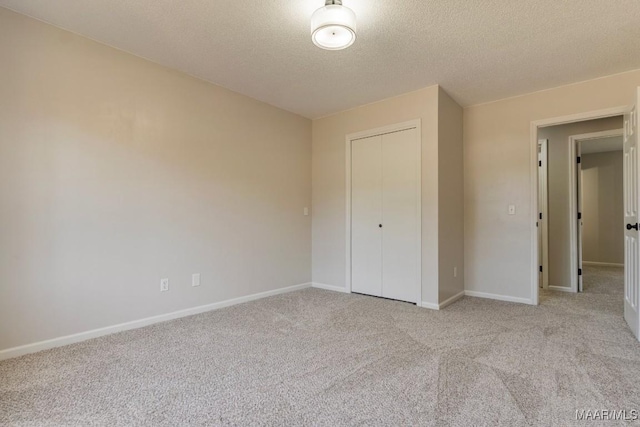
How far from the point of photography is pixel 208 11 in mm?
2258

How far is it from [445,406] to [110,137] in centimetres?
308

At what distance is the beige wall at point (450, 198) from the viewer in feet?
11.7

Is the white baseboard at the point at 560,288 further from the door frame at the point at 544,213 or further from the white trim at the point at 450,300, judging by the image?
the white trim at the point at 450,300

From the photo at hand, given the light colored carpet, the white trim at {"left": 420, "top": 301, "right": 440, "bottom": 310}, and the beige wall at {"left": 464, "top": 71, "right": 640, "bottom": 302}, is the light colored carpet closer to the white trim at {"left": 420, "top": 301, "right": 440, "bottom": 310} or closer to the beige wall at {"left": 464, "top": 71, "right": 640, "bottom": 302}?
the white trim at {"left": 420, "top": 301, "right": 440, "bottom": 310}

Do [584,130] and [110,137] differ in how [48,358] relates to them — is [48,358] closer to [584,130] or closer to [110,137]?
[110,137]

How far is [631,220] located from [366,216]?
248cm

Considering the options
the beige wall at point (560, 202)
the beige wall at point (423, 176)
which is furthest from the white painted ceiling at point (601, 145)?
the beige wall at point (423, 176)

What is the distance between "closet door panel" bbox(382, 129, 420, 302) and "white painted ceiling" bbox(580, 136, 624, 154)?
13.1 ft

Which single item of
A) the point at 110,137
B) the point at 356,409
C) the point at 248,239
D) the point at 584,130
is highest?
the point at 584,130

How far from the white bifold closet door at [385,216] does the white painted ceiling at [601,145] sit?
13.3 ft

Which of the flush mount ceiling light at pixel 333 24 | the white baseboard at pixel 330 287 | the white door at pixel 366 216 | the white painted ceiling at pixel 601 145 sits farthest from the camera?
the white painted ceiling at pixel 601 145

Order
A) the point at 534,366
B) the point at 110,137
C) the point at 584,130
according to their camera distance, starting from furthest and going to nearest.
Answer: the point at 584,130
the point at 110,137
the point at 534,366

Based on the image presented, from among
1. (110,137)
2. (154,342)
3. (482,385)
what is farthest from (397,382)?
(110,137)

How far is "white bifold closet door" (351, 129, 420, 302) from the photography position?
3.72 metres
